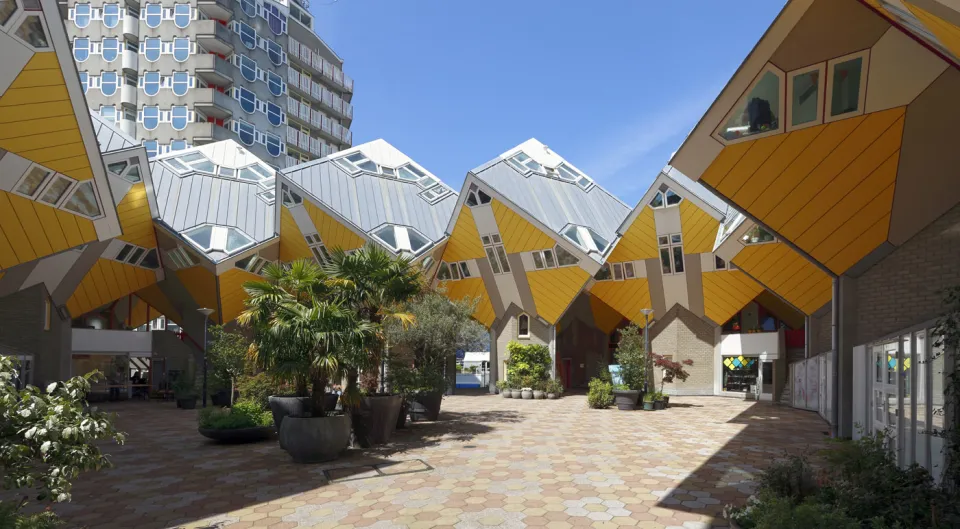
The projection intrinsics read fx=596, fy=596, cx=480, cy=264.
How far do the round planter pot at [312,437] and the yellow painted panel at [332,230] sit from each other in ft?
54.0

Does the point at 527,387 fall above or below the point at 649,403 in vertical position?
below

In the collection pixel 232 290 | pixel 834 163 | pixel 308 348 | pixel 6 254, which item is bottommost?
pixel 308 348

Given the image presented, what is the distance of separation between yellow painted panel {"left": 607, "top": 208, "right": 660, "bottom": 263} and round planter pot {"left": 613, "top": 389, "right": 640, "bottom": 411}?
762 cm

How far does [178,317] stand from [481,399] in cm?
1636

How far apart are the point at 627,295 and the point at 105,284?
24119 mm

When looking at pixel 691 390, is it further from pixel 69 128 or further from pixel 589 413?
pixel 69 128

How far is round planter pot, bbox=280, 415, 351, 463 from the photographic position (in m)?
11.7

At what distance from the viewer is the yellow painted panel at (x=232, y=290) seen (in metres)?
27.1

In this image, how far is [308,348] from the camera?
11.9 m

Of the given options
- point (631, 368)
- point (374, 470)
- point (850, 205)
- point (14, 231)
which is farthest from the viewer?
point (631, 368)

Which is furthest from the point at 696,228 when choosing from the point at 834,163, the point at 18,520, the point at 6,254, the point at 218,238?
the point at 18,520

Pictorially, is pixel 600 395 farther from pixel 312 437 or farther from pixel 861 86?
pixel 861 86

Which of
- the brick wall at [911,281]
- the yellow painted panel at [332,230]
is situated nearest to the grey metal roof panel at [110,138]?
the yellow painted panel at [332,230]

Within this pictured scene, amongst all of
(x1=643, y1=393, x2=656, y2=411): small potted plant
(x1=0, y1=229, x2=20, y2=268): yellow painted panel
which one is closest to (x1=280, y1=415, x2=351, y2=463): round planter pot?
(x1=0, y1=229, x2=20, y2=268): yellow painted panel
